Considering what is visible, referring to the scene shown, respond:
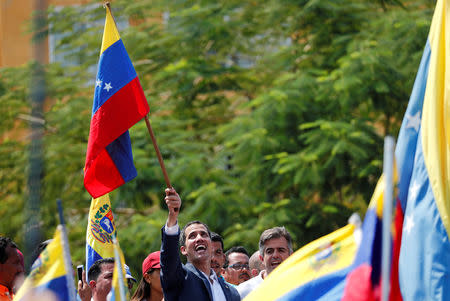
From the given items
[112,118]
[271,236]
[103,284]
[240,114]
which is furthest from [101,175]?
[240,114]

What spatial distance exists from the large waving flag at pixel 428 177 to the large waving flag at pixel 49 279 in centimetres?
184

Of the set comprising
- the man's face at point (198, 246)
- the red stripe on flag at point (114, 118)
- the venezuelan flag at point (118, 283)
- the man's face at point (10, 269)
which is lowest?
the man's face at point (198, 246)

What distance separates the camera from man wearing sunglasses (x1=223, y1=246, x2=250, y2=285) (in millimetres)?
8016

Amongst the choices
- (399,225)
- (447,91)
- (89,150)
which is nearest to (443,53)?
(447,91)

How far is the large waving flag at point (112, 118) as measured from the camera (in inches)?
242

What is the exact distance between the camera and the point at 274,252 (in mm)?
6391

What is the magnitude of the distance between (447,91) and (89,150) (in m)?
2.56

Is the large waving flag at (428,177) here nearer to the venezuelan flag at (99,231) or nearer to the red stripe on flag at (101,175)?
the red stripe on flag at (101,175)

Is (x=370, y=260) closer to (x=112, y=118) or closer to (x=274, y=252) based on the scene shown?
(x=274, y=252)

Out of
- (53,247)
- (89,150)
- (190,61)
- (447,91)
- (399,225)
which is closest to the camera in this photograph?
(53,247)

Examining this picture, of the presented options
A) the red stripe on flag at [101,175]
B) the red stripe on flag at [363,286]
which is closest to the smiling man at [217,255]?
the red stripe on flag at [101,175]

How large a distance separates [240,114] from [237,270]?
6468mm

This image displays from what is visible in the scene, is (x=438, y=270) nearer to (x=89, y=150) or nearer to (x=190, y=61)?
(x=89, y=150)

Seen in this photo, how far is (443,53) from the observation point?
17.5 ft
